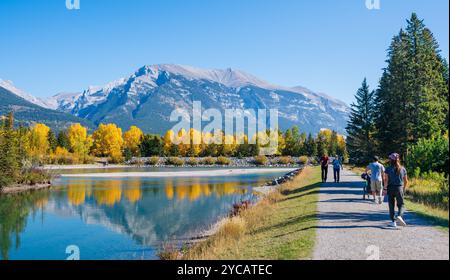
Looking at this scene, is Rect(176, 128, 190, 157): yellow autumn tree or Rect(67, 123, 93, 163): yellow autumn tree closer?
Rect(67, 123, 93, 163): yellow autumn tree

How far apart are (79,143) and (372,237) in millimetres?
114936

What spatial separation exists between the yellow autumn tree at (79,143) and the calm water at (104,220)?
73.8 metres

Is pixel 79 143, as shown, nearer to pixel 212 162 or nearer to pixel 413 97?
pixel 212 162

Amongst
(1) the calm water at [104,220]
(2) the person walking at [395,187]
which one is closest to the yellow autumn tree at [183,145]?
(1) the calm water at [104,220]

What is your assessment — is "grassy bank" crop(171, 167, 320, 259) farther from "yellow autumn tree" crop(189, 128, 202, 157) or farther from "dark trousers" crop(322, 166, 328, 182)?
"yellow autumn tree" crop(189, 128, 202, 157)

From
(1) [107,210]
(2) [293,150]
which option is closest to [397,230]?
(1) [107,210]

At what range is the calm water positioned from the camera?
1898 centimetres

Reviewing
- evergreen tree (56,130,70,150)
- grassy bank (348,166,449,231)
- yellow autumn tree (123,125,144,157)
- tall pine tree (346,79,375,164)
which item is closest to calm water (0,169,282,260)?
grassy bank (348,166,449,231)

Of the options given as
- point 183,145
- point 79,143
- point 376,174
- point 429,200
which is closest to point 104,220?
point 376,174

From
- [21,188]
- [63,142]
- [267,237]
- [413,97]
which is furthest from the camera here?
[63,142]

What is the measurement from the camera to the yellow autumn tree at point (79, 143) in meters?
113

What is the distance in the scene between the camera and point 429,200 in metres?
19.9

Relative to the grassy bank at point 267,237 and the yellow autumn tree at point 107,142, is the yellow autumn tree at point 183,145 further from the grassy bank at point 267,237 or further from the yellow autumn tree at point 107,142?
the grassy bank at point 267,237

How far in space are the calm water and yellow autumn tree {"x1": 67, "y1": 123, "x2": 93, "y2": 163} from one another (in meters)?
73.8
